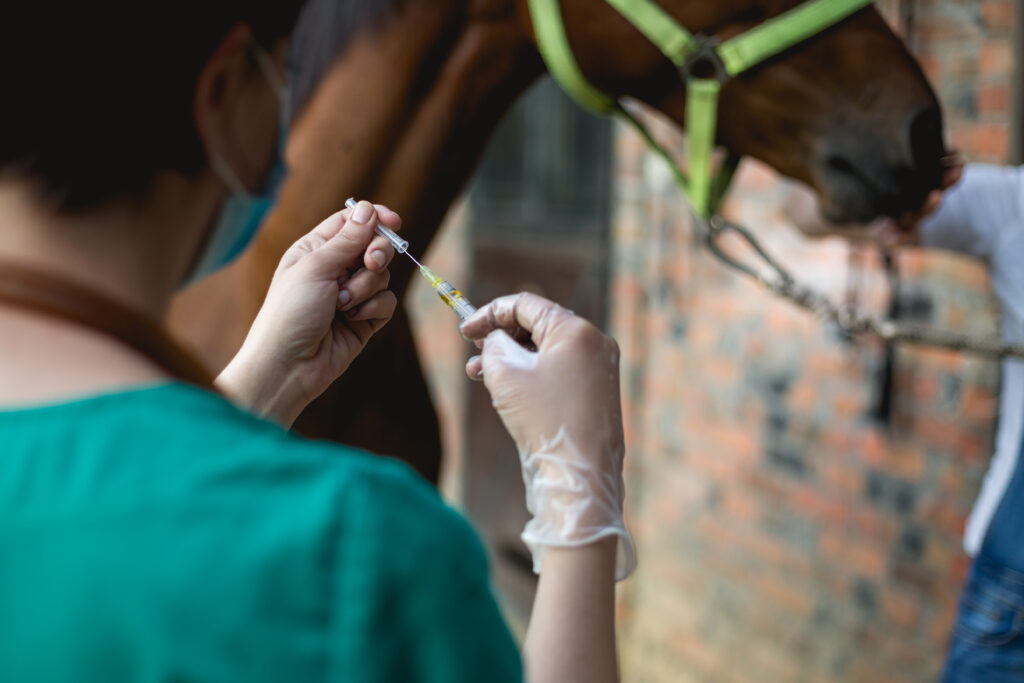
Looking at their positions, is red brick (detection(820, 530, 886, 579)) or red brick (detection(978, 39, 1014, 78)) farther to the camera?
red brick (detection(820, 530, 886, 579))

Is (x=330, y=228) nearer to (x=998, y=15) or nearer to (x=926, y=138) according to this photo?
(x=926, y=138)

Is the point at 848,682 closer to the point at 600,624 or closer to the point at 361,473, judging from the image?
the point at 600,624

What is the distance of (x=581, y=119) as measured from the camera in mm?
3330

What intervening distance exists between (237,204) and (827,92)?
1304mm

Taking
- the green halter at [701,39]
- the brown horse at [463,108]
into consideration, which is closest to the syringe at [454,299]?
the brown horse at [463,108]

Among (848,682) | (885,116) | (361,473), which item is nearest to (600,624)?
(361,473)

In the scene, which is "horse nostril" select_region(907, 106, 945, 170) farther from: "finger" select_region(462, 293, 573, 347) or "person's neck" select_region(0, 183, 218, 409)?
"person's neck" select_region(0, 183, 218, 409)

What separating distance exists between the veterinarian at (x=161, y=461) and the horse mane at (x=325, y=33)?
1.05 m

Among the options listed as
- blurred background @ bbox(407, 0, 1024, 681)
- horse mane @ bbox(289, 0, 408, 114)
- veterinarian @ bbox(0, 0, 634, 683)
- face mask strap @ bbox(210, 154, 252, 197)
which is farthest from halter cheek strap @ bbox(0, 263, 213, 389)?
blurred background @ bbox(407, 0, 1024, 681)

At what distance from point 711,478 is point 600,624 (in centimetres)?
229

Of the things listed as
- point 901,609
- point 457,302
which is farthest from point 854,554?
point 457,302

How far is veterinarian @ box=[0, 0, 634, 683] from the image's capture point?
1.54 feet

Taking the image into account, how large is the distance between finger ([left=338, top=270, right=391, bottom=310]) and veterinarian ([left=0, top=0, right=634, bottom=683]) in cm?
25

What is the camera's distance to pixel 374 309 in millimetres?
911
